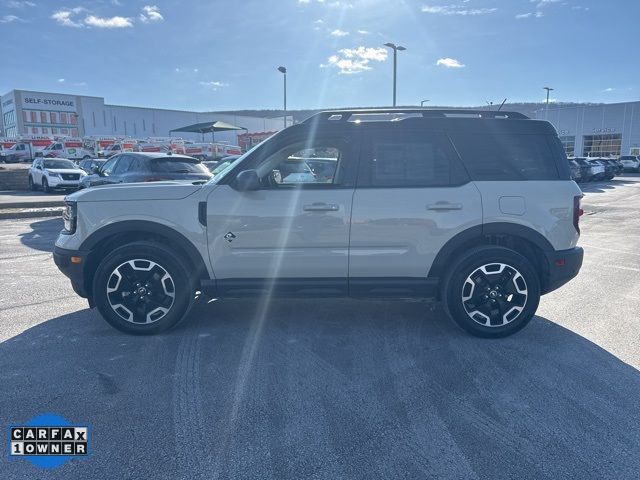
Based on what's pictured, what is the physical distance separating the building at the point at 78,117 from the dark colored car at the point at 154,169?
52.6 m

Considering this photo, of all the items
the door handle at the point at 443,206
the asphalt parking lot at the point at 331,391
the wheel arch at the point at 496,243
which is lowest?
the asphalt parking lot at the point at 331,391

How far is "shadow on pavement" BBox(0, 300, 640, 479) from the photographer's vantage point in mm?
2525

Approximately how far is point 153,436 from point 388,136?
2.97 metres

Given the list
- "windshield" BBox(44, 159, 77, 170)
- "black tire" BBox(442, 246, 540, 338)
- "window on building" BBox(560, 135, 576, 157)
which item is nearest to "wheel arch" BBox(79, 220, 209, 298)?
"black tire" BBox(442, 246, 540, 338)

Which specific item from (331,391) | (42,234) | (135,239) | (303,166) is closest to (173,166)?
(42,234)

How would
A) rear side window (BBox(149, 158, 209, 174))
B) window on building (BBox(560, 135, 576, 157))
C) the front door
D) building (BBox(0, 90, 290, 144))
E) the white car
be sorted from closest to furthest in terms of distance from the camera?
1. the front door
2. rear side window (BBox(149, 158, 209, 174))
3. the white car
4. window on building (BBox(560, 135, 576, 157))
5. building (BBox(0, 90, 290, 144))

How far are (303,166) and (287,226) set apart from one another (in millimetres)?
666

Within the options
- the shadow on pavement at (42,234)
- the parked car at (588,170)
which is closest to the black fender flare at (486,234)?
the shadow on pavement at (42,234)

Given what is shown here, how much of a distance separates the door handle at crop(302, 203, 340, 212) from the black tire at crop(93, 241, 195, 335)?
3.97 ft

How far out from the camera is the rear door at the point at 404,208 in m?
4.06

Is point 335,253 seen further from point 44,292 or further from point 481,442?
point 44,292

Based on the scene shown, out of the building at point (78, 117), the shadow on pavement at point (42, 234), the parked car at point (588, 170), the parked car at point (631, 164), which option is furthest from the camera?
the building at point (78, 117)

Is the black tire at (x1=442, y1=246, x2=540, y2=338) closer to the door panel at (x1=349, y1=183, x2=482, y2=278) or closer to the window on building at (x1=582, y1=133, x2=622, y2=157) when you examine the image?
the door panel at (x1=349, y1=183, x2=482, y2=278)

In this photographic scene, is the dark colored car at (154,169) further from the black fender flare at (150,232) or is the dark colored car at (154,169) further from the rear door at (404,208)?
the rear door at (404,208)
